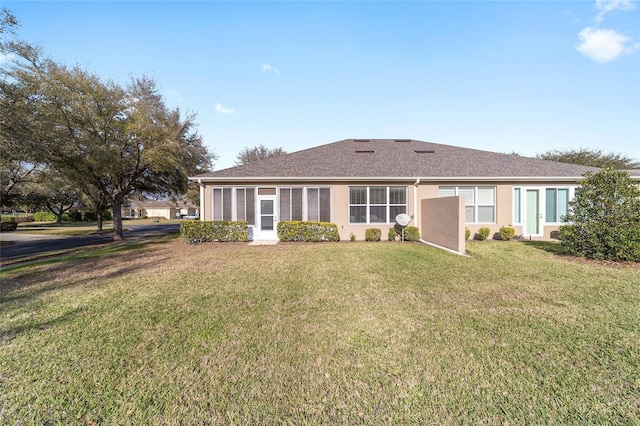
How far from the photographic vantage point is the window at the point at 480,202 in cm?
1219

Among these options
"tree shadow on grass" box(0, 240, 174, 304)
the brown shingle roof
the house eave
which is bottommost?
"tree shadow on grass" box(0, 240, 174, 304)

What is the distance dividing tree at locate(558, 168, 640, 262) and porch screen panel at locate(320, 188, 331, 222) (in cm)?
846

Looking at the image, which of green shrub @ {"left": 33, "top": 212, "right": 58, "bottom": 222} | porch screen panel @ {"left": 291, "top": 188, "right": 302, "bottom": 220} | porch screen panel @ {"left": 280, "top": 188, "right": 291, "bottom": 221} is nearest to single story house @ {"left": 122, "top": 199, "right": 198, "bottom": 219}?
green shrub @ {"left": 33, "top": 212, "right": 58, "bottom": 222}

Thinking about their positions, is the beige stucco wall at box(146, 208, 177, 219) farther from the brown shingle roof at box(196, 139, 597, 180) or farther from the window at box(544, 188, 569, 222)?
the window at box(544, 188, 569, 222)

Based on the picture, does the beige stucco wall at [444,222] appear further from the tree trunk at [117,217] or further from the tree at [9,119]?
the tree trunk at [117,217]

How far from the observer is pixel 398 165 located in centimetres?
1319

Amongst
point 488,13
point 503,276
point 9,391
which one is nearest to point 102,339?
point 9,391

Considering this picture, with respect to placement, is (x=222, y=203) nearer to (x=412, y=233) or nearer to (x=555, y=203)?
(x=412, y=233)

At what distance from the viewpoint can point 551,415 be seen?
2127mm

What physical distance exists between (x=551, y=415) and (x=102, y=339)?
495cm

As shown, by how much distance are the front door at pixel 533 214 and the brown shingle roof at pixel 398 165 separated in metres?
0.95

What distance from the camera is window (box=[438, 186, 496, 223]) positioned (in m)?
12.2

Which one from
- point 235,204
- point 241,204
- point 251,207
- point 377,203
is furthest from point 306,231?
point 235,204

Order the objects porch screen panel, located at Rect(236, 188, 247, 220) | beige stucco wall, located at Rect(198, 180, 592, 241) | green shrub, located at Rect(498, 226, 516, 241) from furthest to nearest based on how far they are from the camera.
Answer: porch screen panel, located at Rect(236, 188, 247, 220)
beige stucco wall, located at Rect(198, 180, 592, 241)
green shrub, located at Rect(498, 226, 516, 241)
